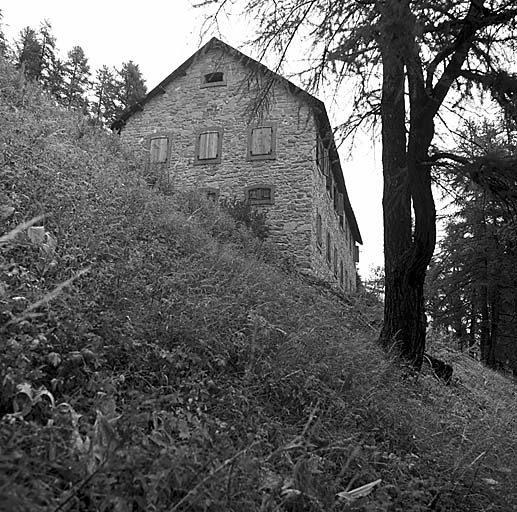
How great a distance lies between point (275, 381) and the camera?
3629 millimetres

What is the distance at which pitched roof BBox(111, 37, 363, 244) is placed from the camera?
7078 millimetres

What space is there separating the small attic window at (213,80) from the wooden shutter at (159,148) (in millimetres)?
2700

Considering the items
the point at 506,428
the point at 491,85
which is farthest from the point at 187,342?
the point at 491,85

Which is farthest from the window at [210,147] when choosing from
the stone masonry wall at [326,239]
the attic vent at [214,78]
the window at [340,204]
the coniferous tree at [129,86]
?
the coniferous tree at [129,86]

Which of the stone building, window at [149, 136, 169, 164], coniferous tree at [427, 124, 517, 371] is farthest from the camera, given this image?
coniferous tree at [427, 124, 517, 371]

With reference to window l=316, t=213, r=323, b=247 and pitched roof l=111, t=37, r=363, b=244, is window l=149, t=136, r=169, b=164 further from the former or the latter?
window l=316, t=213, r=323, b=247

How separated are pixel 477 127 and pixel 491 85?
120 centimetres

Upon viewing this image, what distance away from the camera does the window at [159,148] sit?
18.8m

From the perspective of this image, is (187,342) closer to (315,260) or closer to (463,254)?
(315,260)

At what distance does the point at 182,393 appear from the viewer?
2982mm

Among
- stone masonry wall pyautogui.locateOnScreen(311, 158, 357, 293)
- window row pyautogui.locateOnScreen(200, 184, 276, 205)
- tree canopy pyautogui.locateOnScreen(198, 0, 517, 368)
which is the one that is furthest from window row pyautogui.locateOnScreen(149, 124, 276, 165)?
tree canopy pyautogui.locateOnScreen(198, 0, 517, 368)

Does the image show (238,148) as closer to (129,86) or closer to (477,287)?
(477,287)

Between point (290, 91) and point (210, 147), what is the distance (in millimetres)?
11136

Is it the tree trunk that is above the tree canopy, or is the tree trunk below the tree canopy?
below
